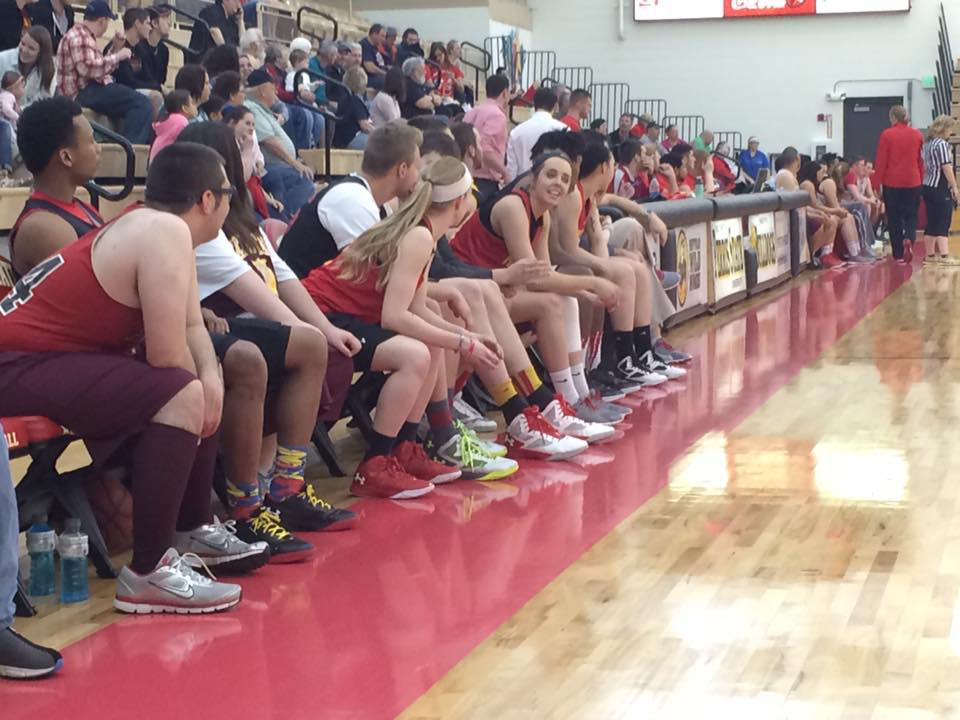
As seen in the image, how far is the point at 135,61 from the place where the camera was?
10141mm

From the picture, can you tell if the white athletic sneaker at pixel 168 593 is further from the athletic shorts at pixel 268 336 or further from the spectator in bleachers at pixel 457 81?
the spectator in bleachers at pixel 457 81

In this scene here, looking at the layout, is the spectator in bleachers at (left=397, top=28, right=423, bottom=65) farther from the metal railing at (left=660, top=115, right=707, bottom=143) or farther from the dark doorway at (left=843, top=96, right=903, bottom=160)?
the dark doorway at (left=843, top=96, right=903, bottom=160)

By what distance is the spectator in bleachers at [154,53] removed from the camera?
10.2m

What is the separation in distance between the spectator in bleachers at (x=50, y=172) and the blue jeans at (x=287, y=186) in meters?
4.74

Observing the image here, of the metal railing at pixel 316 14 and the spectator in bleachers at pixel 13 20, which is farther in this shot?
the metal railing at pixel 316 14

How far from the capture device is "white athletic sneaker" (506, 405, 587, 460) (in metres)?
5.57

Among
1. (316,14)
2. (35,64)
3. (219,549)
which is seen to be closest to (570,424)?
(219,549)

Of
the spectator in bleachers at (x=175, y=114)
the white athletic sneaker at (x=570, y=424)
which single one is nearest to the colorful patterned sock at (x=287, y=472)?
the white athletic sneaker at (x=570, y=424)

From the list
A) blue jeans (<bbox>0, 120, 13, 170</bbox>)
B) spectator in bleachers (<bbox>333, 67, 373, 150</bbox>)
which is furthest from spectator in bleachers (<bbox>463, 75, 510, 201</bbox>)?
A: blue jeans (<bbox>0, 120, 13, 170</bbox>)

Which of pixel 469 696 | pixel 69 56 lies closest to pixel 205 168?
pixel 469 696

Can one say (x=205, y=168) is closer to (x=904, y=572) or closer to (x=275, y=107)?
(x=904, y=572)

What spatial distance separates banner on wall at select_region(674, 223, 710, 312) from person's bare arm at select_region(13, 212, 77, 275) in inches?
229

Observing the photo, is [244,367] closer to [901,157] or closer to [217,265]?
[217,265]

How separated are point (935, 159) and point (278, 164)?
8.99 metres
